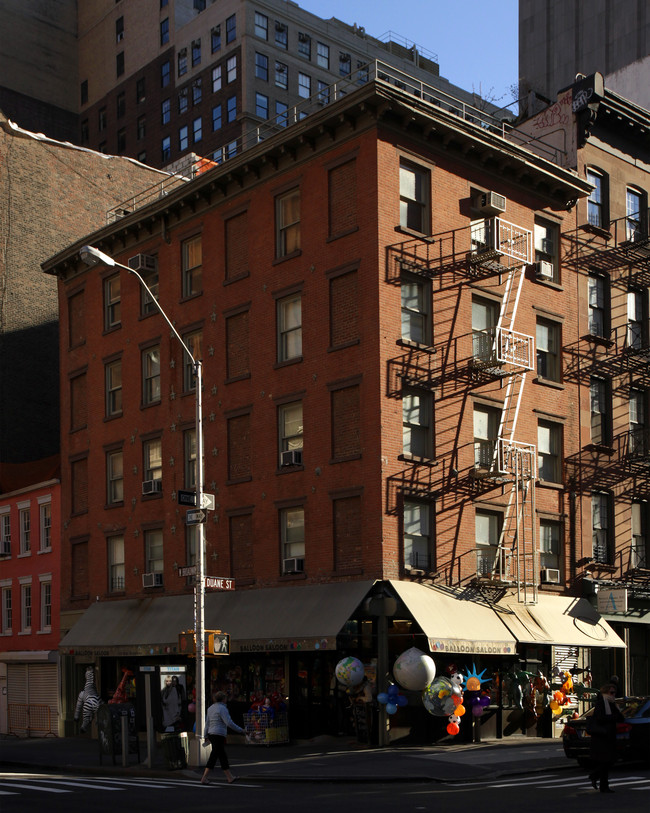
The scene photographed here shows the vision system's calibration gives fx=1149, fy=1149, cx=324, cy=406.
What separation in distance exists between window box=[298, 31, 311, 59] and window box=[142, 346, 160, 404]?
5516 centimetres

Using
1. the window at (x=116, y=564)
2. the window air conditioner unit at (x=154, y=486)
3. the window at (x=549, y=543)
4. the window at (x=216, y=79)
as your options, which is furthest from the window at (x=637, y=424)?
the window at (x=216, y=79)

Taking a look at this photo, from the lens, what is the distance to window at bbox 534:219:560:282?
1435 inches

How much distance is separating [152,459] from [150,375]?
2.94 metres

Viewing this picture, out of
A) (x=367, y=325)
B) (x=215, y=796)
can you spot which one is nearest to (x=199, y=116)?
(x=367, y=325)

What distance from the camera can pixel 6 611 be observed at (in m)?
47.0

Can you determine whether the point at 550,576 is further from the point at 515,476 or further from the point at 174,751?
the point at 174,751

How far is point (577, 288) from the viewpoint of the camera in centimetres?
3719

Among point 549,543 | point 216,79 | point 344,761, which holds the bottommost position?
point 344,761

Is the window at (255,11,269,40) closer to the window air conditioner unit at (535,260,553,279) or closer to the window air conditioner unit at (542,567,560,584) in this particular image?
the window air conditioner unit at (535,260,553,279)

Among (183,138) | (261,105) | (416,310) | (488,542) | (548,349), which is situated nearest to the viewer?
(416,310)

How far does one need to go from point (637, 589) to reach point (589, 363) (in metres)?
7.34

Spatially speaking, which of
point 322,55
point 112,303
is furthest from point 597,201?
point 322,55

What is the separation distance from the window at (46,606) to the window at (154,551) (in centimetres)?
700

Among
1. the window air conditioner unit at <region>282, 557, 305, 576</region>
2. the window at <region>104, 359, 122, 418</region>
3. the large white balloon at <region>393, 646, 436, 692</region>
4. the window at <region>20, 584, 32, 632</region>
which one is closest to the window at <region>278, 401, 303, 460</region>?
the window air conditioner unit at <region>282, 557, 305, 576</region>
